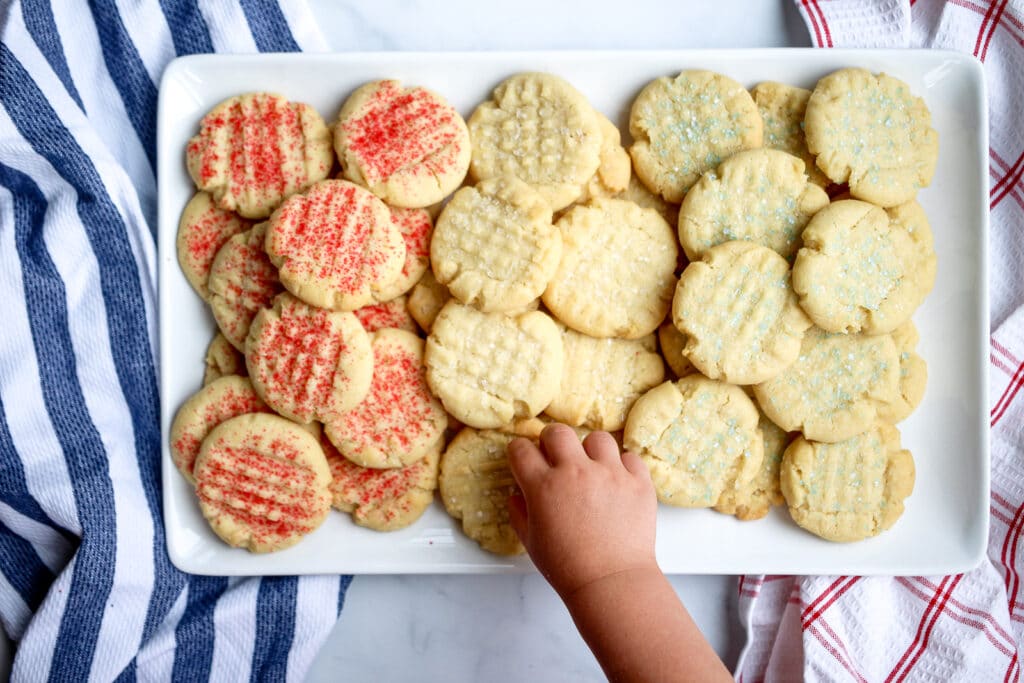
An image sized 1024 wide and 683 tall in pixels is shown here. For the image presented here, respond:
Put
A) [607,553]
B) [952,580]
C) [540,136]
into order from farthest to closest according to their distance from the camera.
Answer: [952,580]
[540,136]
[607,553]

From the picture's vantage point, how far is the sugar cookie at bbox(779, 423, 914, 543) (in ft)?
5.00

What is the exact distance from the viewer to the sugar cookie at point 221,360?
1564 mm

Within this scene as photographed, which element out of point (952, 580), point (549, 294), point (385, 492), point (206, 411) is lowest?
point (952, 580)

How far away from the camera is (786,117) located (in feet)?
5.04

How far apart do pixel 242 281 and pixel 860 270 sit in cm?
106

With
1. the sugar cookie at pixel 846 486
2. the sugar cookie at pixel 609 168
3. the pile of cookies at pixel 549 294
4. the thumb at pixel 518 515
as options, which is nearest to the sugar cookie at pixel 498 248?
the pile of cookies at pixel 549 294

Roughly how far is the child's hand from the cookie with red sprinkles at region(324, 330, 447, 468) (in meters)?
0.19

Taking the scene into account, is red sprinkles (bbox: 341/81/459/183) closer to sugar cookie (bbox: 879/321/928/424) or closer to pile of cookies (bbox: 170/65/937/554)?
pile of cookies (bbox: 170/65/937/554)

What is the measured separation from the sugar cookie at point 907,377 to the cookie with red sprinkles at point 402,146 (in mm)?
838

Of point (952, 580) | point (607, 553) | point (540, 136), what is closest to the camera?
point (607, 553)

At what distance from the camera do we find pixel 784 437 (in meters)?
1.58

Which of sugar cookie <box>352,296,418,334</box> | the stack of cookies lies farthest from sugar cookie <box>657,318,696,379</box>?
sugar cookie <box>352,296,418,334</box>

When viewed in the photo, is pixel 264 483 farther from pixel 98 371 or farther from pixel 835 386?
pixel 835 386

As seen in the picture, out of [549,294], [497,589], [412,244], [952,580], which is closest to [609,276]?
[549,294]
